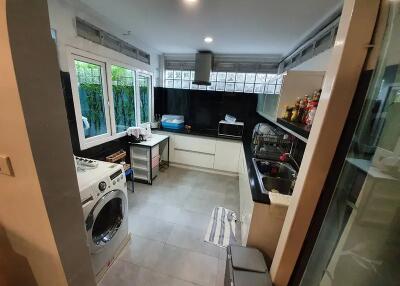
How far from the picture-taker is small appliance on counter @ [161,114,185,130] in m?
3.87

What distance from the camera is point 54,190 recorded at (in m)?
0.79

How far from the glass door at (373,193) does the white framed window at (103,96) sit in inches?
101

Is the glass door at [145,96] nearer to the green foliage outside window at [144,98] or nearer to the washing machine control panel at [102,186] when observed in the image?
the green foliage outside window at [144,98]

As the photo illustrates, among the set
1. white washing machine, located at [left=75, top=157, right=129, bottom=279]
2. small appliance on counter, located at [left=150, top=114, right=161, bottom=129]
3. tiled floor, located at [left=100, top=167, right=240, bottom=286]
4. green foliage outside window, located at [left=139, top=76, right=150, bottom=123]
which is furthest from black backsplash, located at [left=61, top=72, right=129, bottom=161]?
small appliance on counter, located at [left=150, top=114, right=161, bottom=129]

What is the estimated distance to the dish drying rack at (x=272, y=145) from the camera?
237 cm

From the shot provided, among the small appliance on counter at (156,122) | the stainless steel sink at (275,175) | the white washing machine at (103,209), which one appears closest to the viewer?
the white washing machine at (103,209)

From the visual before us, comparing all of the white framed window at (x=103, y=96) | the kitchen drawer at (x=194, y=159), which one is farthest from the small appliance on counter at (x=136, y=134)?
the kitchen drawer at (x=194, y=159)

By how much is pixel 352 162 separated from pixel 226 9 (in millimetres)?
1929

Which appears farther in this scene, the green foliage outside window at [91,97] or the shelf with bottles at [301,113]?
the green foliage outside window at [91,97]

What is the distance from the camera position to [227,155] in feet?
11.5

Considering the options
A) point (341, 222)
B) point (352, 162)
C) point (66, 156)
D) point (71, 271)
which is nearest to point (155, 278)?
point (71, 271)

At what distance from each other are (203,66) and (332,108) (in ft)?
10.8

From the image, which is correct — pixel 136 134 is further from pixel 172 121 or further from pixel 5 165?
pixel 5 165

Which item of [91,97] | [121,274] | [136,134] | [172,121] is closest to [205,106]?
[172,121]
